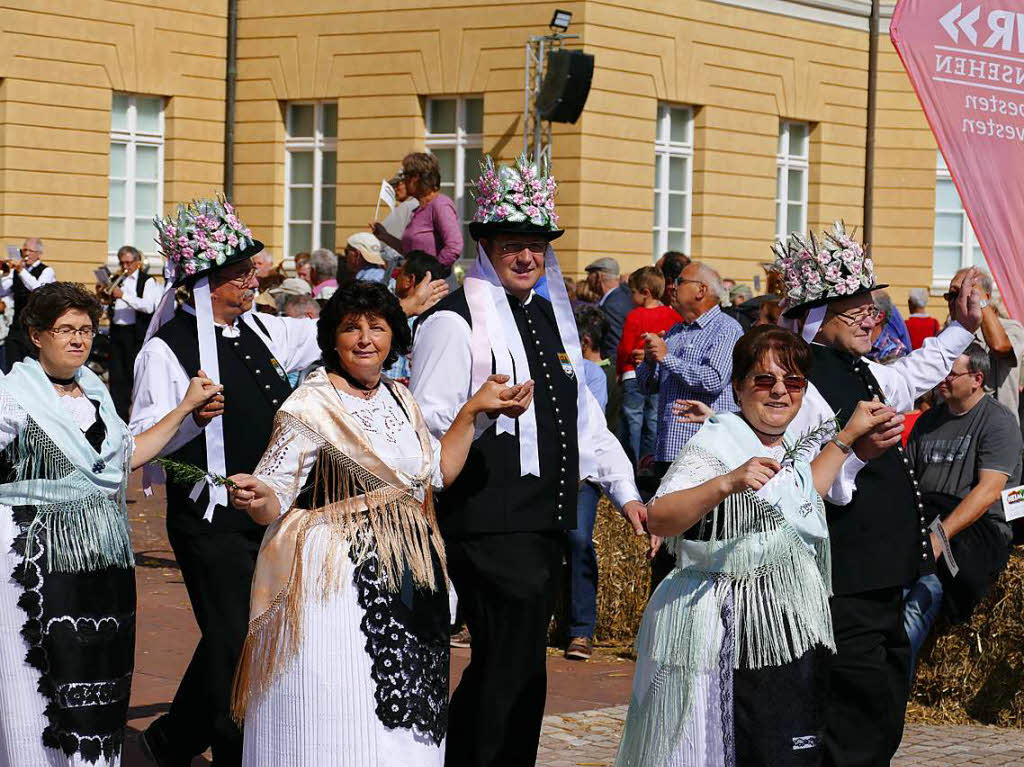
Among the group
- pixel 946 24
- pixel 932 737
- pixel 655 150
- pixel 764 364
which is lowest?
pixel 932 737

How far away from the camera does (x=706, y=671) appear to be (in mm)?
4871

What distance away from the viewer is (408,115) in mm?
22438

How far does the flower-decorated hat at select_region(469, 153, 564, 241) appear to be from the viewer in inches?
234

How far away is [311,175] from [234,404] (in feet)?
58.1

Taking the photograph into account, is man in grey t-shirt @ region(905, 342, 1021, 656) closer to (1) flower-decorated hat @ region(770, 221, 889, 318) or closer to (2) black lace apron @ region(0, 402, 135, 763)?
(1) flower-decorated hat @ region(770, 221, 889, 318)

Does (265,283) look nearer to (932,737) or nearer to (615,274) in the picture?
(615,274)

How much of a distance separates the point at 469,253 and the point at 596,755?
50.9 ft

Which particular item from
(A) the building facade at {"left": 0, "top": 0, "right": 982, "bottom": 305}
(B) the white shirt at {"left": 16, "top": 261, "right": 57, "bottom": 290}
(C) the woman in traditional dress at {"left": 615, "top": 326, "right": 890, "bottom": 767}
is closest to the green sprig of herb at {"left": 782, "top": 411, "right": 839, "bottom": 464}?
(C) the woman in traditional dress at {"left": 615, "top": 326, "right": 890, "bottom": 767}

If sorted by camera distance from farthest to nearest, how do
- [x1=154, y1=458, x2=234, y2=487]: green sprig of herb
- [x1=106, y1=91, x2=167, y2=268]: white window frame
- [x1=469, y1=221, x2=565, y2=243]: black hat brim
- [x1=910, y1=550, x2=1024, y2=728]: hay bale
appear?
[x1=106, y1=91, x2=167, y2=268]: white window frame → [x1=910, y1=550, x2=1024, y2=728]: hay bale → [x1=469, y1=221, x2=565, y2=243]: black hat brim → [x1=154, y1=458, x2=234, y2=487]: green sprig of herb

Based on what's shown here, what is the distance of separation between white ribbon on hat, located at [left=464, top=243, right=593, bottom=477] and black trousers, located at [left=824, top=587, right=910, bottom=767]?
3.21ft

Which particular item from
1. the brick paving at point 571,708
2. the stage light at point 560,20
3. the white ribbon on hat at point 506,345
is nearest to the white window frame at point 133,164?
the stage light at point 560,20

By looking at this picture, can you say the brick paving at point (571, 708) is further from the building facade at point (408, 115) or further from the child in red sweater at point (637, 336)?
the building facade at point (408, 115)

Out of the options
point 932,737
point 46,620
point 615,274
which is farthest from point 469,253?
point 46,620

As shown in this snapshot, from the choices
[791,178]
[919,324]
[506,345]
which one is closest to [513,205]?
[506,345]
